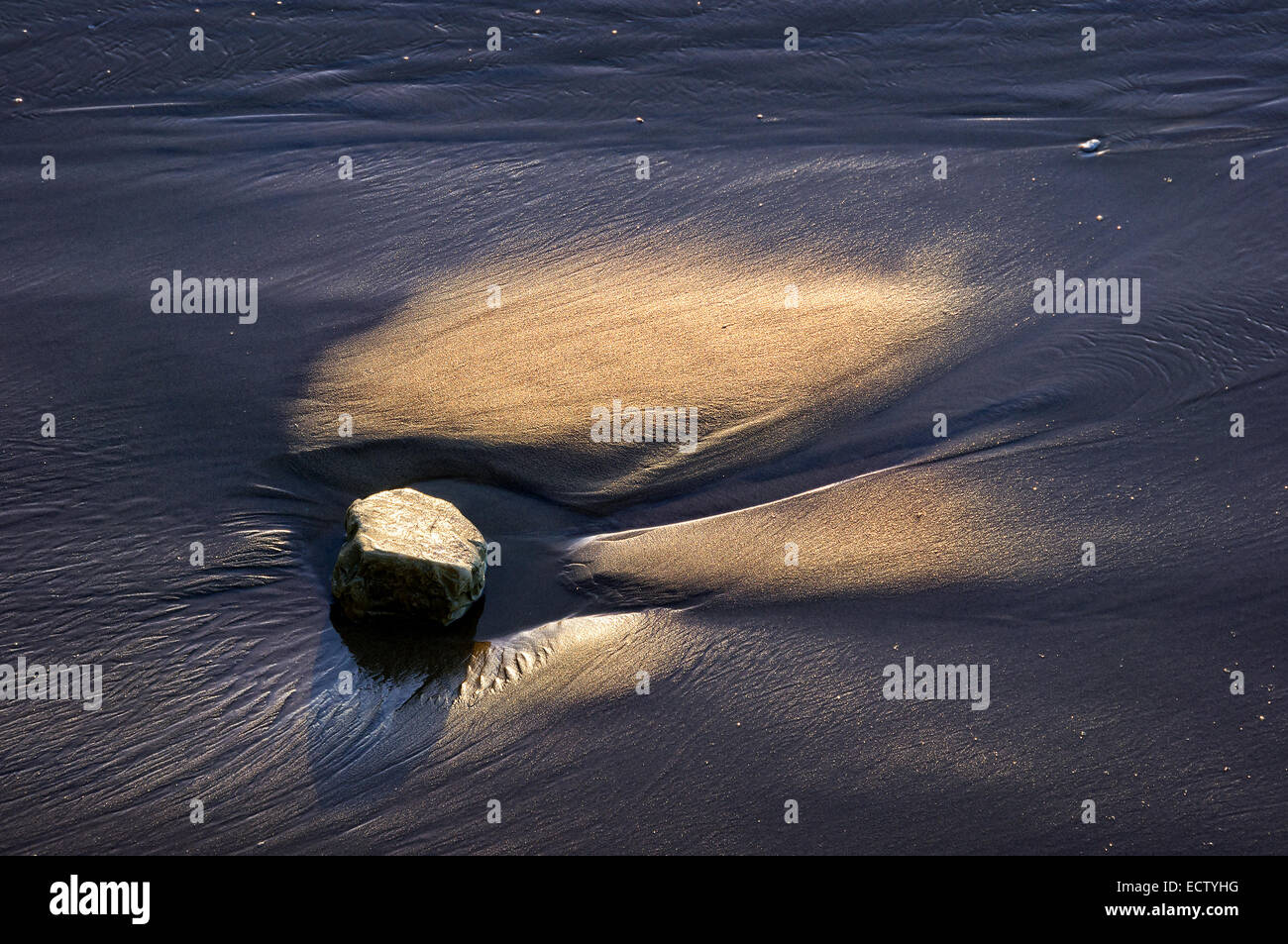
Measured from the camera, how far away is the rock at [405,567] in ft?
9.87

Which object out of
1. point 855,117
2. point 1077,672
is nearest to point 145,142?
point 855,117

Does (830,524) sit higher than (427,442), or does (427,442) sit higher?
(427,442)

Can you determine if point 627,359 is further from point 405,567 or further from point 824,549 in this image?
point 405,567

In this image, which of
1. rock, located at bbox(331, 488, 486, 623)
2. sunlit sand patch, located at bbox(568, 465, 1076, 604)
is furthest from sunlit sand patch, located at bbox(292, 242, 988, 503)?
rock, located at bbox(331, 488, 486, 623)

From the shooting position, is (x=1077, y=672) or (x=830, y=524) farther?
(x=830, y=524)

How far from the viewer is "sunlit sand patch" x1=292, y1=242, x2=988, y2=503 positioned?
3.70 m

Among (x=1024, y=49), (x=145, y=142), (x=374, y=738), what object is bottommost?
(x=374, y=738)

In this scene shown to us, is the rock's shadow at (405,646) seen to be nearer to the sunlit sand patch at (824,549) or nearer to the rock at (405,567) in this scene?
the rock at (405,567)

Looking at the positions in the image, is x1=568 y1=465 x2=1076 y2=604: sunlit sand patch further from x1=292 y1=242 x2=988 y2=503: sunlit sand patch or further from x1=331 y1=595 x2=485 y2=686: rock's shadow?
x1=331 y1=595 x2=485 y2=686: rock's shadow

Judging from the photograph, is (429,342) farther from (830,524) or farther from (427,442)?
(830,524)

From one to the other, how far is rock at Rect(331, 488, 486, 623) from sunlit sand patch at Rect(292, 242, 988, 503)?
464 millimetres

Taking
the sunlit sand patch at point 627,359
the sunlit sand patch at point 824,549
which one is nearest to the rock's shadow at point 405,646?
the sunlit sand patch at point 824,549

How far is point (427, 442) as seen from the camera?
3699 mm

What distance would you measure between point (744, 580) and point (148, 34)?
444 centimetres
